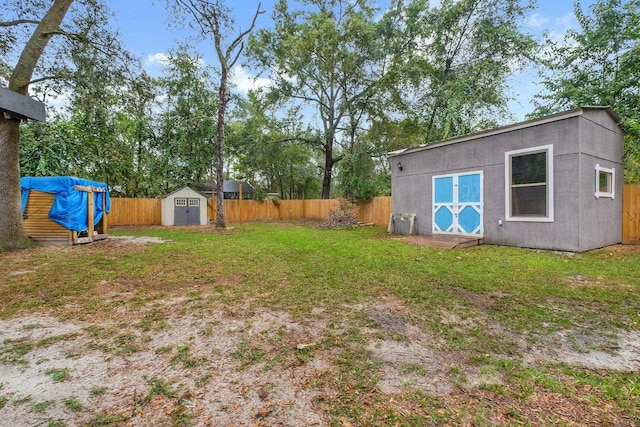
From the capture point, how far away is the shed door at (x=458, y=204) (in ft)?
24.3

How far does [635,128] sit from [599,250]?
4.86m

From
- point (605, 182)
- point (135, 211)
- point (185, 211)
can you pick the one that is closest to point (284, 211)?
point (185, 211)

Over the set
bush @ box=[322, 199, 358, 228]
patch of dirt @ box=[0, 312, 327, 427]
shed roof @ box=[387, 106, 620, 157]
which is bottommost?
patch of dirt @ box=[0, 312, 327, 427]

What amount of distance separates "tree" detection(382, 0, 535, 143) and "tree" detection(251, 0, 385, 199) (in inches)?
67.8

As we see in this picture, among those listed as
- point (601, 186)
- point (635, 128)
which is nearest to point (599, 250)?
point (601, 186)

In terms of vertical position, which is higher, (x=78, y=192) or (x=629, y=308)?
(x=78, y=192)

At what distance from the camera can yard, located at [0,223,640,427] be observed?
1.50 m

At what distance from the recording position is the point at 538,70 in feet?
40.8

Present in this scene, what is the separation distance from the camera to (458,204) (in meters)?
7.82

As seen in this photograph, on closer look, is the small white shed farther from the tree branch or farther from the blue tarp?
the tree branch

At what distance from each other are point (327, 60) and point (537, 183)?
13419 mm

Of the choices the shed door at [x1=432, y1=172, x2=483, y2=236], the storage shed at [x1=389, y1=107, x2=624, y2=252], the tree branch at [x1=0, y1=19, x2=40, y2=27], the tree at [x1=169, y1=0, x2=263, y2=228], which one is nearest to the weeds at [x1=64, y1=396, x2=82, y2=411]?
the storage shed at [x1=389, y1=107, x2=624, y2=252]

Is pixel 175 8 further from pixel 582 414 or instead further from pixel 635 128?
pixel 635 128

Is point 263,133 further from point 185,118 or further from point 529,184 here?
point 529,184
